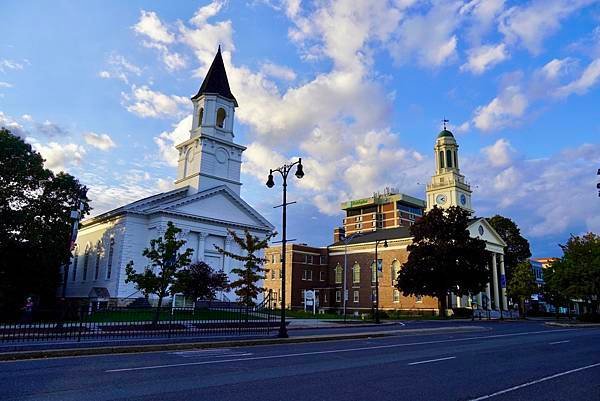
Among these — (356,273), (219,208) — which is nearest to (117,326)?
(219,208)

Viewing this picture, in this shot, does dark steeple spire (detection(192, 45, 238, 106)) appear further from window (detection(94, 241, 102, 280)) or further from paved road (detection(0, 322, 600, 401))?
paved road (detection(0, 322, 600, 401))

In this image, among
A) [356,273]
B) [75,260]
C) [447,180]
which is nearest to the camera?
[75,260]

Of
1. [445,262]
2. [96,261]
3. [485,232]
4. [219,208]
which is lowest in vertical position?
[96,261]

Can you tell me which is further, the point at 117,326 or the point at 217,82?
the point at 217,82

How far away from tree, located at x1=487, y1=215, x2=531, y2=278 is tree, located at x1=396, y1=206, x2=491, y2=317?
80.6 feet

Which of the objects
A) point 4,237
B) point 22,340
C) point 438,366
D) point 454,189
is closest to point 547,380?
point 438,366

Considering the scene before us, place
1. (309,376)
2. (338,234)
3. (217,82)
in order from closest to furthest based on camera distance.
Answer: (309,376) → (217,82) → (338,234)

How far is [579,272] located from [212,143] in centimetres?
4209

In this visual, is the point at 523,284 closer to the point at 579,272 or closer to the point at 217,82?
the point at 579,272

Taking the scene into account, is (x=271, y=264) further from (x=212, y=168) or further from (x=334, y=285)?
(x=212, y=168)

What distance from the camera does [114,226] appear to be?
47750 mm

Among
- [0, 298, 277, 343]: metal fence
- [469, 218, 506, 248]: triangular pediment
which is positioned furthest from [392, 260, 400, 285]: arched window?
[0, 298, 277, 343]: metal fence

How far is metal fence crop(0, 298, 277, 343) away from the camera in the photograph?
18.7m

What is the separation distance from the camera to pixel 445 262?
164 ft
